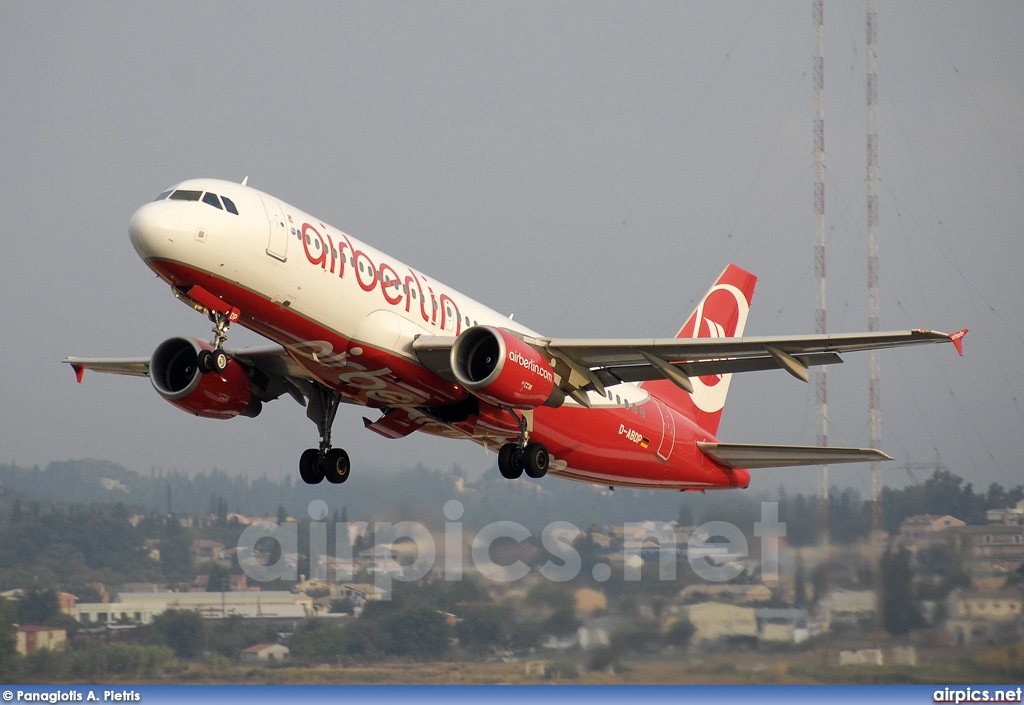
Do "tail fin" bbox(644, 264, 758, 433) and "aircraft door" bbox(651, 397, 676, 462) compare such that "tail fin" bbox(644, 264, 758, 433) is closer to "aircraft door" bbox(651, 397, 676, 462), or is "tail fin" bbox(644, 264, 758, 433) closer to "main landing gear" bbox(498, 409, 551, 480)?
"aircraft door" bbox(651, 397, 676, 462)

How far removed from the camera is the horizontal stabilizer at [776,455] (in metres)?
27.5

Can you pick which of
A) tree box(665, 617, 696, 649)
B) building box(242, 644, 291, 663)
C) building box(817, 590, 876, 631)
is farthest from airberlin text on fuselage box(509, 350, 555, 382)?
building box(242, 644, 291, 663)

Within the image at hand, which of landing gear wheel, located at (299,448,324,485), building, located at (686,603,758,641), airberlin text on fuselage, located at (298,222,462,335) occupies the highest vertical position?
airberlin text on fuselage, located at (298,222,462,335)

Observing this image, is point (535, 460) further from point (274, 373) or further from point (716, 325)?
point (716, 325)

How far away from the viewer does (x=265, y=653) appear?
41.4 meters

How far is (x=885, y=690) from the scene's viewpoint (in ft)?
118

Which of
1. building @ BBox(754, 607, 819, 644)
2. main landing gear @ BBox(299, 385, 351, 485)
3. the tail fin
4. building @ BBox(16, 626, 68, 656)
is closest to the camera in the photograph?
main landing gear @ BBox(299, 385, 351, 485)

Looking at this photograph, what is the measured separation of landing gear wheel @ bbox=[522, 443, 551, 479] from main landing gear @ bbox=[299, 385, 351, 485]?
404 centimetres

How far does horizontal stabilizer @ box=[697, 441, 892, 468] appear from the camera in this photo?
27516 millimetres

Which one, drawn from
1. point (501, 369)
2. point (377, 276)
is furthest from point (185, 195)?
point (501, 369)

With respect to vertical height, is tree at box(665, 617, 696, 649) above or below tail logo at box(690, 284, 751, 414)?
below

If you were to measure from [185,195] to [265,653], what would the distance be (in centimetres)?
2408

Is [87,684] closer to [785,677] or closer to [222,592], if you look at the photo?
[222,592]

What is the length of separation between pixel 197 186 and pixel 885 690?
82.1 ft
